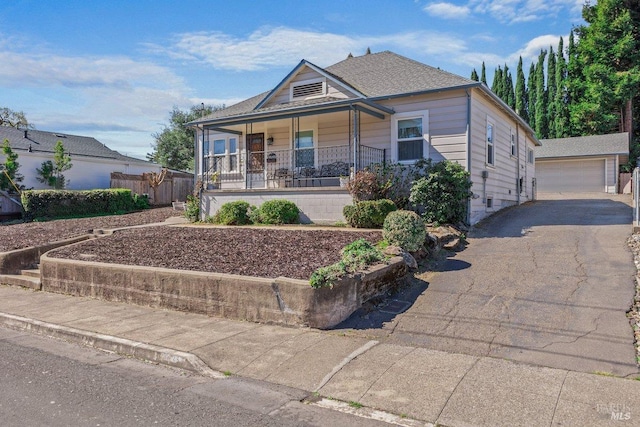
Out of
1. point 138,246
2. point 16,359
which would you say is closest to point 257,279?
point 16,359

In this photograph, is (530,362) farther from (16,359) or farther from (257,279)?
(16,359)

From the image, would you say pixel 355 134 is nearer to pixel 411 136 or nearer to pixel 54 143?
pixel 411 136

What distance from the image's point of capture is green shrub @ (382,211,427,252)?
8.84 meters

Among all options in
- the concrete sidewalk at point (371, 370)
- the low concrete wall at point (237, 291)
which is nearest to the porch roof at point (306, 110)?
the low concrete wall at point (237, 291)

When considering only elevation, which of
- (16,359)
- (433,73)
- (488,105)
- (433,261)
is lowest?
(16,359)

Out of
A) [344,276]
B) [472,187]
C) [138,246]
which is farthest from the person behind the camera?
[472,187]

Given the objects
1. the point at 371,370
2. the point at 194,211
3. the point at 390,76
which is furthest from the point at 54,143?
the point at 371,370

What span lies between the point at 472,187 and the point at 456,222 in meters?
1.84

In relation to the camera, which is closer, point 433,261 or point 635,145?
point 433,261

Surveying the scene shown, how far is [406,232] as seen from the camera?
882cm

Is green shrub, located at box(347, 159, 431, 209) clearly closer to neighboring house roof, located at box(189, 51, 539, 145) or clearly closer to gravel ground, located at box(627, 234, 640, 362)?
neighboring house roof, located at box(189, 51, 539, 145)

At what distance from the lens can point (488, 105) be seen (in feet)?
48.9

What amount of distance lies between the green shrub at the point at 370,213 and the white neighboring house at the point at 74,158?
2139 cm

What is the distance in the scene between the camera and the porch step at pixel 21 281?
10078 millimetres
